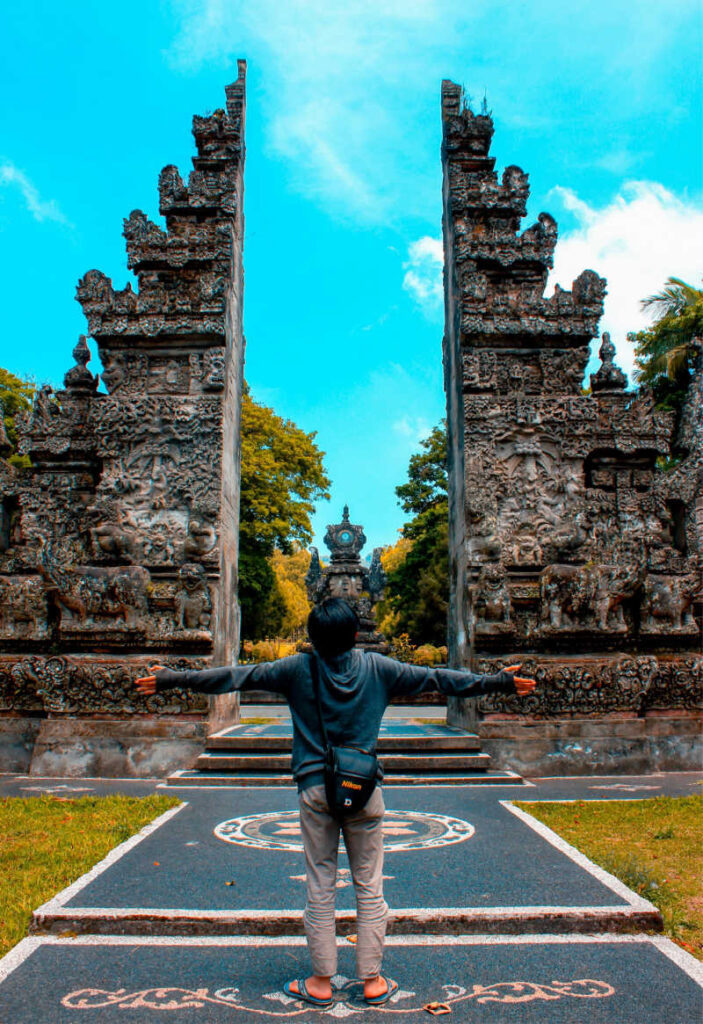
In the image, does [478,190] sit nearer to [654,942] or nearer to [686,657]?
[686,657]

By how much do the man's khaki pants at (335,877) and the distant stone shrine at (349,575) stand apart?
16.1m

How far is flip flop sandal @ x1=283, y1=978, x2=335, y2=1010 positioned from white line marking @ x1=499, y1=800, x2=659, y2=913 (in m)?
1.77

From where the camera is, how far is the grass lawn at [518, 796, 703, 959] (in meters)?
3.92

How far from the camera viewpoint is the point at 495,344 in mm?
10203

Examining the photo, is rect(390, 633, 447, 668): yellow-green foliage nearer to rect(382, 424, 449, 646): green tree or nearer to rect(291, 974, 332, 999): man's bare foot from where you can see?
rect(382, 424, 449, 646): green tree

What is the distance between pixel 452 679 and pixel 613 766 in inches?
243

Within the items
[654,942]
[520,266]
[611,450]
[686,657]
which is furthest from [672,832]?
[520,266]

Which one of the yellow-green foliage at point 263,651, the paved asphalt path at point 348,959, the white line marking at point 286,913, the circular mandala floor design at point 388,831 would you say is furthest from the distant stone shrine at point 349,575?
the white line marking at point 286,913

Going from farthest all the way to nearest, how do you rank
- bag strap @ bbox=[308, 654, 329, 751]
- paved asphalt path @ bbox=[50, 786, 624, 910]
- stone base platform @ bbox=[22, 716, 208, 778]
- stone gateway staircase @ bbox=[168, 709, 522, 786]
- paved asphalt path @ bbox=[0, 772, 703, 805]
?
stone base platform @ bbox=[22, 716, 208, 778] → stone gateway staircase @ bbox=[168, 709, 522, 786] → paved asphalt path @ bbox=[0, 772, 703, 805] → paved asphalt path @ bbox=[50, 786, 624, 910] → bag strap @ bbox=[308, 654, 329, 751]

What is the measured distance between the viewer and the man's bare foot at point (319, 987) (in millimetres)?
2896

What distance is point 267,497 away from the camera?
1026 inches

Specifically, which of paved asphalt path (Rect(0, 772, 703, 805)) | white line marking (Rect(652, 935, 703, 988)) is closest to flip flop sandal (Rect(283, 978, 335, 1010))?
white line marking (Rect(652, 935, 703, 988))

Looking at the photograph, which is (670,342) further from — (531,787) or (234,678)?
(234,678)

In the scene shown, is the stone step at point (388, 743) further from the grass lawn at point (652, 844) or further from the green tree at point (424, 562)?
the green tree at point (424, 562)
